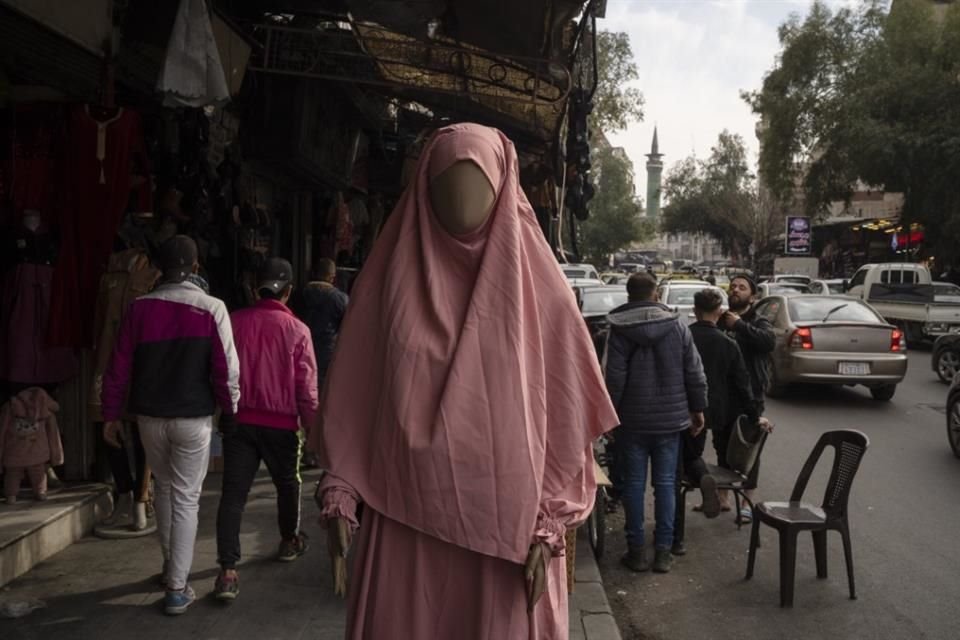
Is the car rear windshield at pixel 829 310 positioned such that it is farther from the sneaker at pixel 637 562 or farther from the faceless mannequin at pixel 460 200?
the faceless mannequin at pixel 460 200

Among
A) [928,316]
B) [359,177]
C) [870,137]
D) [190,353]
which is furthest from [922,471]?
[870,137]

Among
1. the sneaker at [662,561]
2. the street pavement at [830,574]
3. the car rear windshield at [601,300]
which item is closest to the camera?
the street pavement at [830,574]

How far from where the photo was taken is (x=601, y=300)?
14.3m

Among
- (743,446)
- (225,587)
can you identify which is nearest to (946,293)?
(743,446)

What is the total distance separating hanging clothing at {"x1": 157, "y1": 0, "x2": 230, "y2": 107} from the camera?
4859mm

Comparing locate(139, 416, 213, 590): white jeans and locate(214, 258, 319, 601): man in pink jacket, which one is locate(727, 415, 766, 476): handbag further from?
locate(139, 416, 213, 590): white jeans

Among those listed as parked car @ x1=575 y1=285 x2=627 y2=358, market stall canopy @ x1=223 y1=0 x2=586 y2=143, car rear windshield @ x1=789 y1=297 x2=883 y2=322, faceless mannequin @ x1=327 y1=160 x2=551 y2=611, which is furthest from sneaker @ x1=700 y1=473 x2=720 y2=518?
parked car @ x1=575 y1=285 x2=627 y2=358

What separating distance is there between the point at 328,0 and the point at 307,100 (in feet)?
6.15

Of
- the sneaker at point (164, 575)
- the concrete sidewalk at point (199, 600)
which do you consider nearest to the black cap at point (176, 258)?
the sneaker at point (164, 575)

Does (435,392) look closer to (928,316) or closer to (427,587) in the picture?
(427,587)

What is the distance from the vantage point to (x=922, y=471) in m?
8.38

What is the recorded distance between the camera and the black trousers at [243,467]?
15.0 feet

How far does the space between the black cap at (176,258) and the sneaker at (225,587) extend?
1522 millimetres

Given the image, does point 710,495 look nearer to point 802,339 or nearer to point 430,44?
point 430,44
